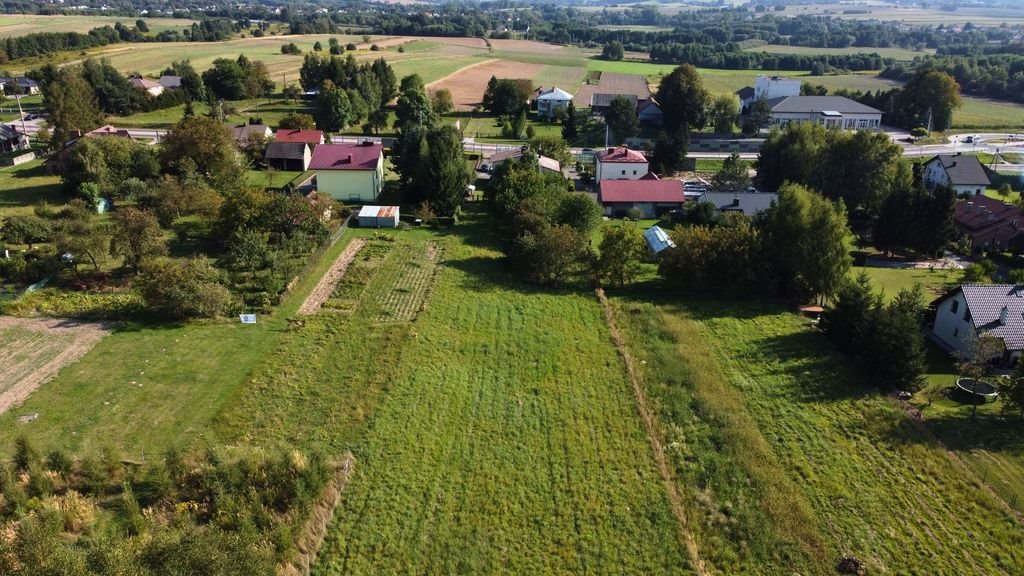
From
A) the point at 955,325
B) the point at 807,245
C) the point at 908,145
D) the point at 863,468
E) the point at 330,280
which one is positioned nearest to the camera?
the point at 863,468

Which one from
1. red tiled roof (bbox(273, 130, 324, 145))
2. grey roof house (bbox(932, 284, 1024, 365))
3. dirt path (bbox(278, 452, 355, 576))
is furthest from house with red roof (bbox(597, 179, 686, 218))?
dirt path (bbox(278, 452, 355, 576))

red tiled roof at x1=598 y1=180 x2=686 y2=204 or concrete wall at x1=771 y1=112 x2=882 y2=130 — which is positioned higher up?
concrete wall at x1=771 y1=112 x2=882 y2=130

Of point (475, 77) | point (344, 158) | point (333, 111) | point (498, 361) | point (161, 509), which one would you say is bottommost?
point (161, 509)

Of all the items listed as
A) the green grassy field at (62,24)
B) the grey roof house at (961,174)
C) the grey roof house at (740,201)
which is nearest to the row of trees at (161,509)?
the grey roof house at (740,201)

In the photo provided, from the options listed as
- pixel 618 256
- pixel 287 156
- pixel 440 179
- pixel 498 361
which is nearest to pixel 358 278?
pixel 498 361

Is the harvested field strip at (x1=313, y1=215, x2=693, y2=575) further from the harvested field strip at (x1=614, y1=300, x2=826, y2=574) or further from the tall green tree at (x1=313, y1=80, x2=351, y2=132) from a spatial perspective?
the tall green tree at (x1=313, y1=80, x2=351, y2=132)

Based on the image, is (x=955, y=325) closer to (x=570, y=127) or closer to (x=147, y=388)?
(x=147, y=388)

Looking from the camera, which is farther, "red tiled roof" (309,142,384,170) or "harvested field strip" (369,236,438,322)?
"red tiled roof" (309,142,384,170)
